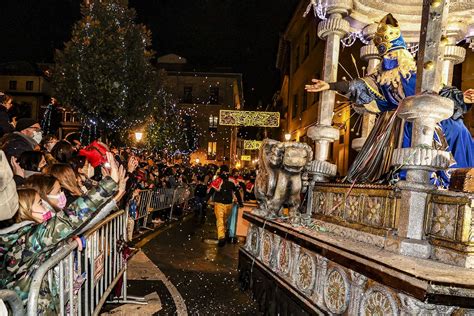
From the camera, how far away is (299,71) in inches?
1003

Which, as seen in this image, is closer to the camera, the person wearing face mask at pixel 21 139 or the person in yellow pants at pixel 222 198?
the person wearing face mask at pixel 21 139

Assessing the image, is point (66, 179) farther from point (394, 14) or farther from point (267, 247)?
point (394, 14)

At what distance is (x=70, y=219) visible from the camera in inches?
97.0

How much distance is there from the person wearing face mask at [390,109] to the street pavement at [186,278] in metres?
2.68

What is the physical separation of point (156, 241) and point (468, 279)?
865 centimetres

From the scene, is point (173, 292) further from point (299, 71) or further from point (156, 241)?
point (299, 71)

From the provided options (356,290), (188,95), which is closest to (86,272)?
(356,290)

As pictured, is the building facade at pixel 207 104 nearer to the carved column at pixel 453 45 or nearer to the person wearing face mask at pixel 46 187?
the carved column at pixel 453 45

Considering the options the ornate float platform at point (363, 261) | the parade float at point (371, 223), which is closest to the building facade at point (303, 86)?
the parade float at point (371, 223)

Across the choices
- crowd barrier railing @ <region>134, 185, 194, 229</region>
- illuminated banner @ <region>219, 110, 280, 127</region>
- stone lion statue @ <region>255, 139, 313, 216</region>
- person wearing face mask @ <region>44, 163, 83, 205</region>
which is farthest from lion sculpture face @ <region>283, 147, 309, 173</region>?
illuminated banner @ <region>219, 110, 280, 127</region>

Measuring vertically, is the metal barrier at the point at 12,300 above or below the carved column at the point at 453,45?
below

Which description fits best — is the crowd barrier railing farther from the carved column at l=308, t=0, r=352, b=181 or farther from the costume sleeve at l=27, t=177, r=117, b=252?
the costume sleeve at l=27, t=177, r=117, b=252

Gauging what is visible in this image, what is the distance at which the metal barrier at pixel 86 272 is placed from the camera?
2576 mm

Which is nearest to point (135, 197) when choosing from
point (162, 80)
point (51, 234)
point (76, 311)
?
point (76, 311)
